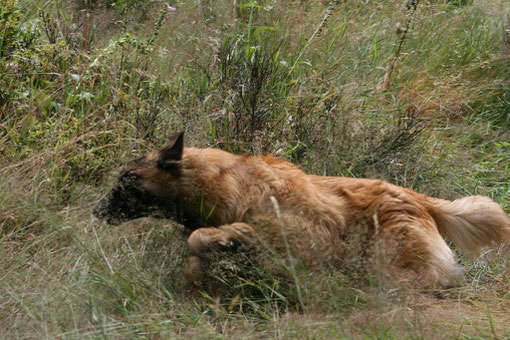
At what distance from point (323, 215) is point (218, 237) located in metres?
0.71

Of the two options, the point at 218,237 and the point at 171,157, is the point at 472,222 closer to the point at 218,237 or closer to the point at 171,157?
the point at 218,237

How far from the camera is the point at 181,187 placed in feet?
12.7

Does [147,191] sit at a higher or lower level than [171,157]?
lower

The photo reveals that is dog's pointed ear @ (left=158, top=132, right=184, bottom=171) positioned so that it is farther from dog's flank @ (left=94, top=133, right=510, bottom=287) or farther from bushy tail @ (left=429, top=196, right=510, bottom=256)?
bushy tail @ (left=429, top=196, right=510, bottom=256)

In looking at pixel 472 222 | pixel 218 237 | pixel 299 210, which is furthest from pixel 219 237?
pixel 472 222

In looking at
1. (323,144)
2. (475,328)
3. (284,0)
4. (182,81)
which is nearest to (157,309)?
(475,328)

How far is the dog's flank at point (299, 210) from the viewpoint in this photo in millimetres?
3693

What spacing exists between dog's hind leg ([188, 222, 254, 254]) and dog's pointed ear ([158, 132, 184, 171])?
0.50 metres

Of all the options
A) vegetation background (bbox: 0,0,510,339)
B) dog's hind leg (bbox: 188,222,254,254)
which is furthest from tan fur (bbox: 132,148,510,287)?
vegetation background (bbox: 0,0,510,339)

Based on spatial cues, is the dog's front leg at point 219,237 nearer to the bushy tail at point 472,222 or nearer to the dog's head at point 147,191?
the dog's head at point 147,191

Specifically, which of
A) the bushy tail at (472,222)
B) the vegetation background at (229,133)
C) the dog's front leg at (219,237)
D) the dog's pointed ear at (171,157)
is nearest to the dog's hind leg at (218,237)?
the dog's front leg at (219,237)

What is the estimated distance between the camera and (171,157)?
3.86m

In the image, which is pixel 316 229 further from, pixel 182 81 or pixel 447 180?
pixel 182 81

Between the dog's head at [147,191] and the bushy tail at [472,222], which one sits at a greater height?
the dog's head at [147,191]
